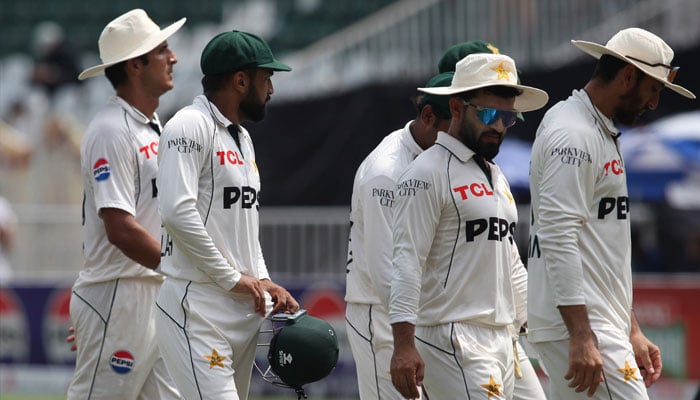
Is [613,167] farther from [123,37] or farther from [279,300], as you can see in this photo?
[123,37]

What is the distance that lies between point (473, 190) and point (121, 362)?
7.54 ft

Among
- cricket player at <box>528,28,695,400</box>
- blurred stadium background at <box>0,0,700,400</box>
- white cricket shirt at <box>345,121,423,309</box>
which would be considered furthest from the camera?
blurred stadium background at <box>0,0,700,400</box>

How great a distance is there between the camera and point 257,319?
20.5 feet

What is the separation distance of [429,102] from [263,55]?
0.95 metres

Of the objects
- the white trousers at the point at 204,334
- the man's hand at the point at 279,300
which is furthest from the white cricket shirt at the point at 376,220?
the white trousers at the point at 204,334

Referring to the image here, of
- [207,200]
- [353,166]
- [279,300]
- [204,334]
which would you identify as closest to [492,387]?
[279,300]

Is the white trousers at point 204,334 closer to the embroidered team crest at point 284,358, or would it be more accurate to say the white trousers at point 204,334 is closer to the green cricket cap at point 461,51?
the embroidered team crest at point 284,358

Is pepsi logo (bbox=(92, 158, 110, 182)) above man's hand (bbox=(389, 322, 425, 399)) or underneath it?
above

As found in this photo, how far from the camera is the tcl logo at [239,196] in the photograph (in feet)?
20.4

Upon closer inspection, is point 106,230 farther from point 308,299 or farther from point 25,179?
point 25,179

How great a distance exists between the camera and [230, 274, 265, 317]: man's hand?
6083mm

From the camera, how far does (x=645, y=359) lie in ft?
19.3

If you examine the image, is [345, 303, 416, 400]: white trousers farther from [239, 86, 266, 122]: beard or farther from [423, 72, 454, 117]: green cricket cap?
[239, 86, 266, 122]: beard

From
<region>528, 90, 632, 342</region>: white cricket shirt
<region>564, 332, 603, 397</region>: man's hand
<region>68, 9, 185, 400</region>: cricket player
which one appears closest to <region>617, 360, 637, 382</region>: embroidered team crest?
<region>564, 332, 603, 397</region>: man's hand
